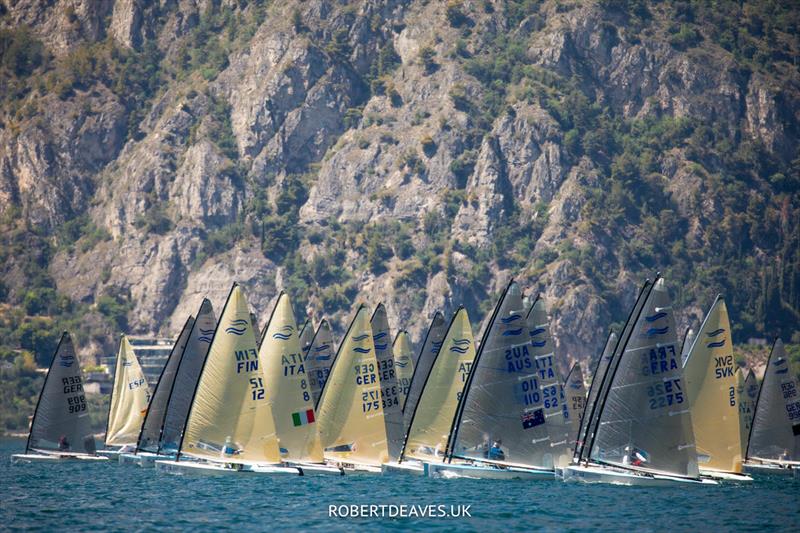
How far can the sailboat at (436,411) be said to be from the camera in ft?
235

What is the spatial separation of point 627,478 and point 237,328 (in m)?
17.1

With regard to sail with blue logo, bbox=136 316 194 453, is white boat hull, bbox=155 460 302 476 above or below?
below

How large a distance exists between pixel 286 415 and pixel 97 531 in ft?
60.8

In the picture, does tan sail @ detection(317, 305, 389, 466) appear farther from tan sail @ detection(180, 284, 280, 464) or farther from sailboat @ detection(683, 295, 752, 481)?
sailboat @ detection(683, 295, 752, 481)

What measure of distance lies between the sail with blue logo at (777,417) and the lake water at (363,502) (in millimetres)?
11320

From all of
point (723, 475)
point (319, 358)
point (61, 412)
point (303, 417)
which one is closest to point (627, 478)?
point (723, 475)

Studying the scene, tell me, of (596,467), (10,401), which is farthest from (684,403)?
(10,401)

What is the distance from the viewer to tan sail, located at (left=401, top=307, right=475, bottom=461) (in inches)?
2817

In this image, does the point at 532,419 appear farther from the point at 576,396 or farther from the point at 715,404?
the point at 576,396

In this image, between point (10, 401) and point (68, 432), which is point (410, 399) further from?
point (10, 401)

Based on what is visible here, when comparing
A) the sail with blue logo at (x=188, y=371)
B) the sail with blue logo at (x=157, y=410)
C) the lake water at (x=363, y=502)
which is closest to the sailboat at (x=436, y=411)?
the lake water at (x=363, y=502)

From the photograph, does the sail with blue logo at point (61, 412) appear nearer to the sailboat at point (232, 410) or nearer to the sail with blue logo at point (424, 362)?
the sail with blue logo at point (424, 362)

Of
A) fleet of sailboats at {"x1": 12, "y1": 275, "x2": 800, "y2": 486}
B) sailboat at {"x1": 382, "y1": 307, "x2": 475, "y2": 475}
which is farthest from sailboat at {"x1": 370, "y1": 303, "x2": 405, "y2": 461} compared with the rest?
sailboat at {"x1": 382, "y1": 307, "x2": 475, "y2": 475}

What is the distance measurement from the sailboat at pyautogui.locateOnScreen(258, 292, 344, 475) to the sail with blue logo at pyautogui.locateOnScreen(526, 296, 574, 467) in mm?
9690
